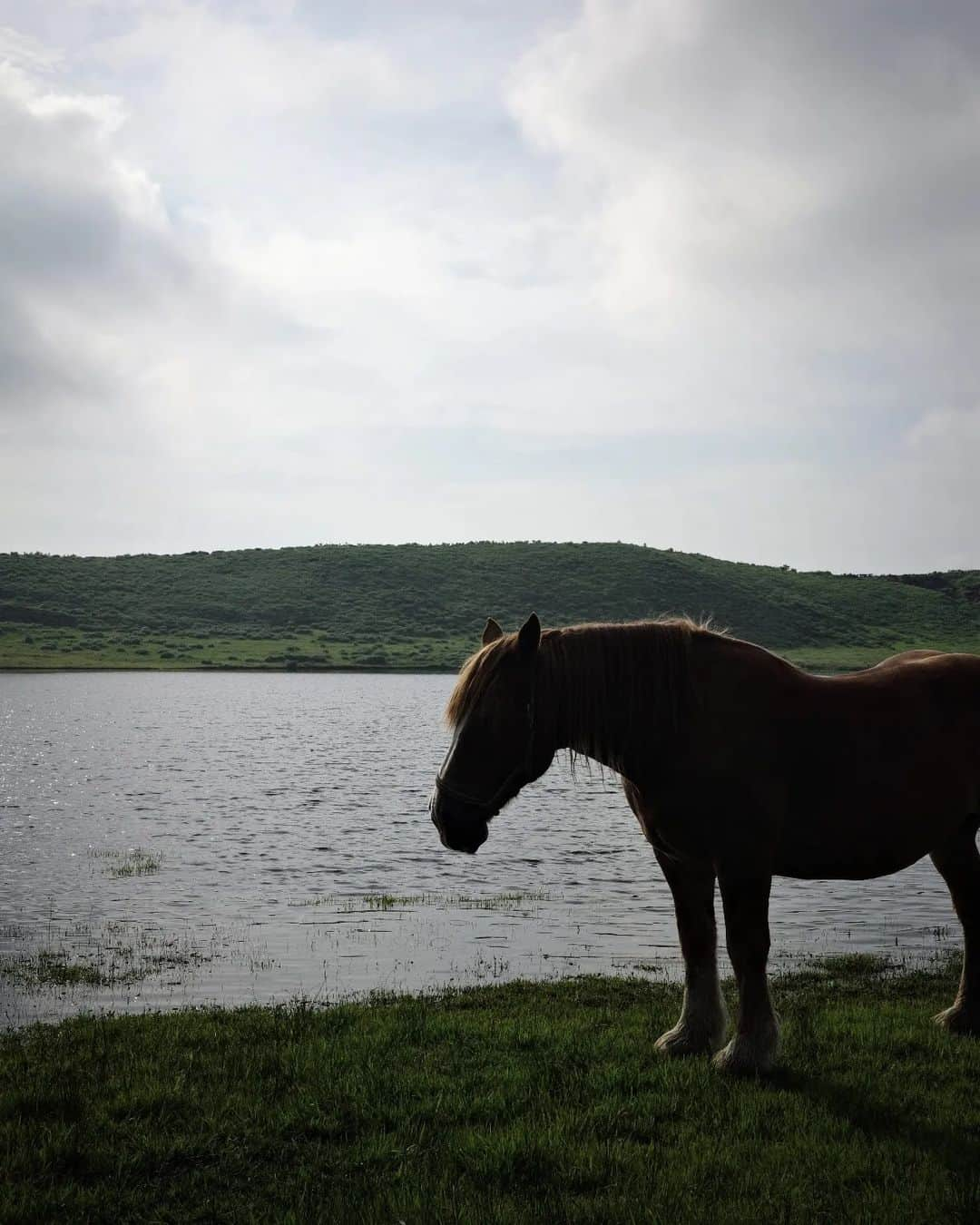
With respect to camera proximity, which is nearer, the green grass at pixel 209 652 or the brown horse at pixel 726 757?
the brown horse at pixel 726 757

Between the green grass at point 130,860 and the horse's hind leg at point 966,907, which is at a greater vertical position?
the horse's hind leg at point 966,907

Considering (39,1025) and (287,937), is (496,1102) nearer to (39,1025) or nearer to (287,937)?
(39,1025)

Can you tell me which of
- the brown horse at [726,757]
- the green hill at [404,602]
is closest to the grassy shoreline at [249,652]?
the green hill at [404,602]

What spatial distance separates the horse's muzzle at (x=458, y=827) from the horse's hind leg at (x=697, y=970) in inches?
54.8

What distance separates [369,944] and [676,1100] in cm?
736

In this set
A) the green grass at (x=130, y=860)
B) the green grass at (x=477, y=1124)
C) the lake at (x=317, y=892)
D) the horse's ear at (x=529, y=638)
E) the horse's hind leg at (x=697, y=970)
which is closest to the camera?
the green grass at (x=477, y=1124)

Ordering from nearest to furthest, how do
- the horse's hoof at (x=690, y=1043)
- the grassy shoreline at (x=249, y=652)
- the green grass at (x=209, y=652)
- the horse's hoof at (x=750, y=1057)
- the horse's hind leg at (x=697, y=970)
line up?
the horse's hoof at (x=750, y=1057)
the horse's hind leg at (x=697, y=970)
the horse's hoof at (x=690, y=1043)
the grassy shoreline at (x=249, y=652)
the green grass at (x=209, y=652)

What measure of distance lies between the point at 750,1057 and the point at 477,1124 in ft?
5.77


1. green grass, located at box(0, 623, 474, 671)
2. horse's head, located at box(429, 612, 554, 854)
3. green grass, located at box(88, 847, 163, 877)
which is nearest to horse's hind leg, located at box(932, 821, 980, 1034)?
horse's head, located at box(429, 612, 554, 854)

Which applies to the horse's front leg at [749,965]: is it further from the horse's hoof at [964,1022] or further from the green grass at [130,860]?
the green grass at [130,860]

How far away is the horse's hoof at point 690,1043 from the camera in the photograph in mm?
6559

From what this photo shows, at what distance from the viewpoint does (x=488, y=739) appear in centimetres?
571

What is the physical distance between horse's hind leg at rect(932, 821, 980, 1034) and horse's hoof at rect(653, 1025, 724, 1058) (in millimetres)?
1892

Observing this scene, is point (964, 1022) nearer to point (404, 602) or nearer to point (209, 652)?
point (209, 652)
